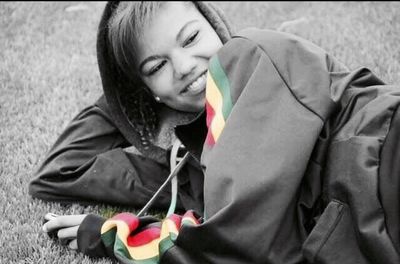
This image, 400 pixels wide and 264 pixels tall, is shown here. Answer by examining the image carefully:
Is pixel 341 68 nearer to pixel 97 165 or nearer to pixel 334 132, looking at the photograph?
pixel 334 132

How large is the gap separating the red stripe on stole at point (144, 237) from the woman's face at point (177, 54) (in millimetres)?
666

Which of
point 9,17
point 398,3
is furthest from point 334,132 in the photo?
point 9,17

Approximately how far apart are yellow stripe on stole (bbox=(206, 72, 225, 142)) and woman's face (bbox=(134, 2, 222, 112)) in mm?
412

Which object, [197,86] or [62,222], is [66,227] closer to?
[62,222]

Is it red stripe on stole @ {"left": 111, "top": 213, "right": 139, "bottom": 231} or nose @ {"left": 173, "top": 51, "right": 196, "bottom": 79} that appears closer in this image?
red stripe on stole @ {"left": 111, "top": 213, "right": 139, "bottom": 231}

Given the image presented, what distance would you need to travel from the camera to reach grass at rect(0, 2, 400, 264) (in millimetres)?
2098

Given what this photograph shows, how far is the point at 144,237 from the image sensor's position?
69.5 inches

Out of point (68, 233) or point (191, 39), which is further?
point (191, 39)

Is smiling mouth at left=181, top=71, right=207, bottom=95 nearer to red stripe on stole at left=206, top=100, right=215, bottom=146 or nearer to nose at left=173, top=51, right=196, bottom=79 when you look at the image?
nose at left=173, top=51, right=196, bottom=79

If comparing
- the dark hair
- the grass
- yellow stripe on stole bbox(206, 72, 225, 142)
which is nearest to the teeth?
the dark hair

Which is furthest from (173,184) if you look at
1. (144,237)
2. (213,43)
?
(213,43)

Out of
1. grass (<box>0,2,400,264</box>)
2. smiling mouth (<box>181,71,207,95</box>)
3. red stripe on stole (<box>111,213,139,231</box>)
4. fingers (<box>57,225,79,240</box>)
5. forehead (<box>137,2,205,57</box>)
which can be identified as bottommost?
grass (<box>0,2,400,264</box>)

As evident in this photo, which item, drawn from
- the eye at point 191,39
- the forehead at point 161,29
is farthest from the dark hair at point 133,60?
the eye at point 191,39

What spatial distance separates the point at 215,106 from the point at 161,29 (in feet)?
1.98
